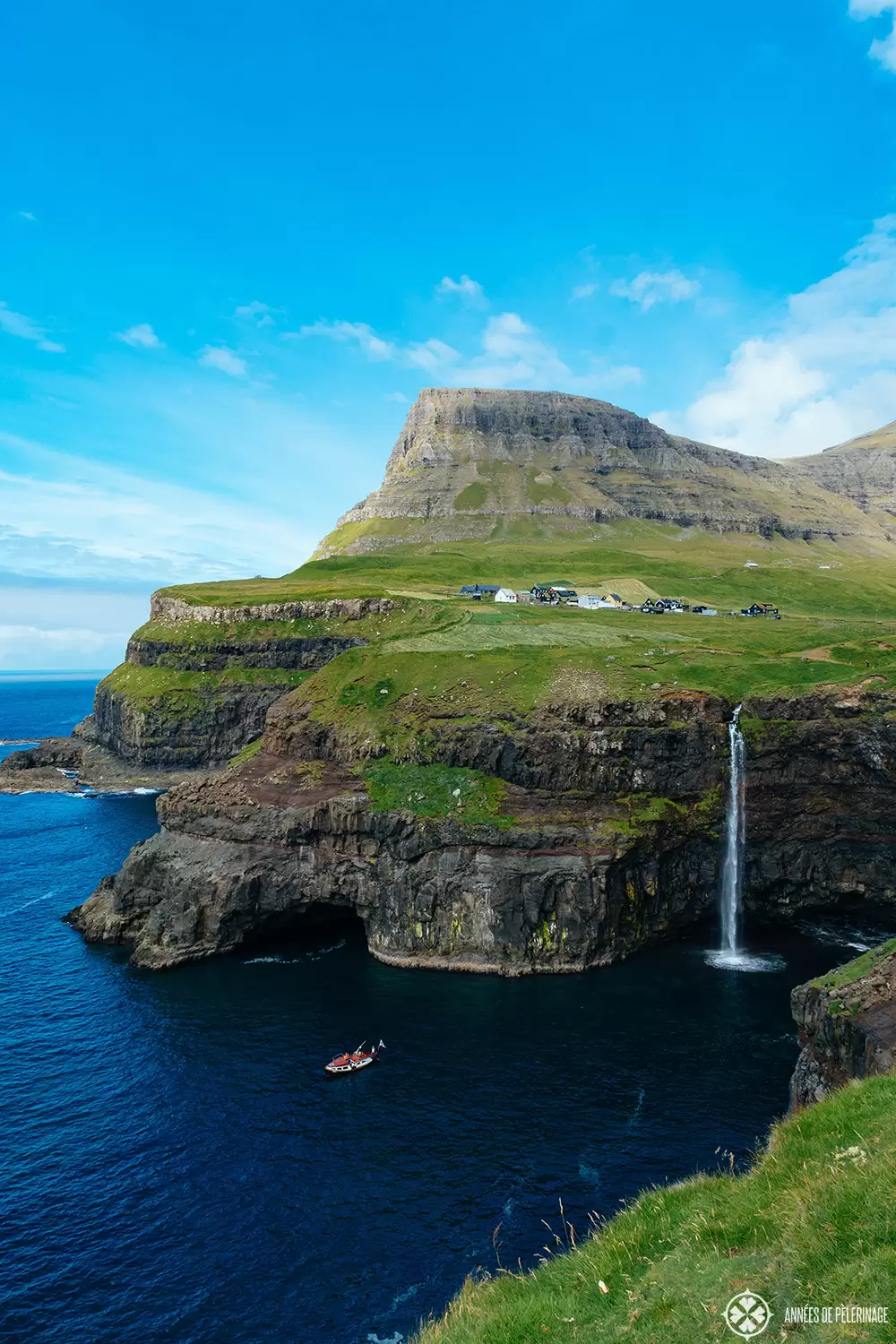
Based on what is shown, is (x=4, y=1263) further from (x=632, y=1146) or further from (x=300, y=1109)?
(x=632, y=1146)

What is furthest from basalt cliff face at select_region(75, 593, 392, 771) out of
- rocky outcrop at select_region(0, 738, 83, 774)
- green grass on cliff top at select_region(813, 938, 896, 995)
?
green grass on cliff top at select_region(813, 938, 896, 995)

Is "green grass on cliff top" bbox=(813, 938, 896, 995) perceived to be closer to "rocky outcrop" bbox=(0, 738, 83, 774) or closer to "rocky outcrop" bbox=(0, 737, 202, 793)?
"rocky outcrop" bbox=(0, 737, 202, 793)

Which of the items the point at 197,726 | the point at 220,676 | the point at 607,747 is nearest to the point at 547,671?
the point at 607,747

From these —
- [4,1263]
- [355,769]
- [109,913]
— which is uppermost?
[355,769]

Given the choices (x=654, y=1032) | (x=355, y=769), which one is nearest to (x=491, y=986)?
(x=654, y=1032)

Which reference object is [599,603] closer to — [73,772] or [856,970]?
[856,970]

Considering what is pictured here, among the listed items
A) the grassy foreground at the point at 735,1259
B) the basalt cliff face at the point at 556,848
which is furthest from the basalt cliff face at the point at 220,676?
the grassy foreground at the point at 735,1259
